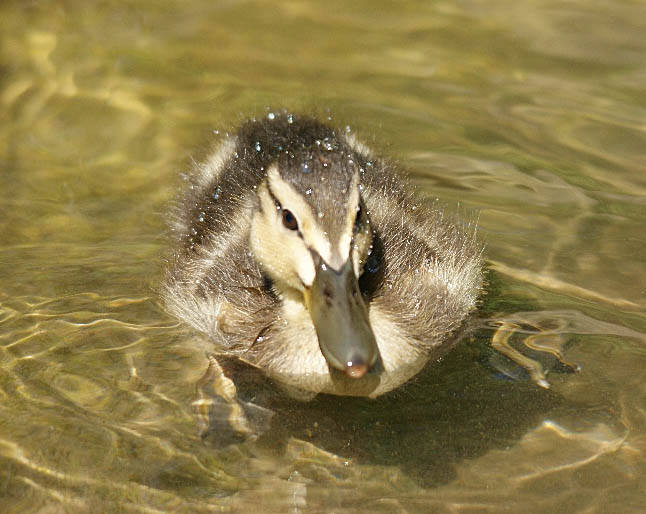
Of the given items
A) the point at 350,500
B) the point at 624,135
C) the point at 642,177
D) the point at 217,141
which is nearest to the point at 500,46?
the point at 624,135

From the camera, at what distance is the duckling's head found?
2699 mm

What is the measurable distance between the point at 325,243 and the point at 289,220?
0.20m

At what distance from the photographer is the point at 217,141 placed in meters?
4.06

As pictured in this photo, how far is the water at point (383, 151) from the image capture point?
2.84 meters

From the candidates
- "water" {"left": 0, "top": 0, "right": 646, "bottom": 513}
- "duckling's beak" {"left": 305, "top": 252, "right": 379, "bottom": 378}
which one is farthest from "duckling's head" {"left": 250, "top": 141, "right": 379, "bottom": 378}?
"water" {"left": 0, "top": 0, "right": 646, "bottom": 513}

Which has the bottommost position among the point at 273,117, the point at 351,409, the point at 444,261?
the point at 351,409

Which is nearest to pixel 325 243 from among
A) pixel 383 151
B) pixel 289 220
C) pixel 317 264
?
pixel 317 264

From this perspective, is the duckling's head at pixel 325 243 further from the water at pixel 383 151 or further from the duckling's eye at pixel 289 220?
the water at pixel 383 151

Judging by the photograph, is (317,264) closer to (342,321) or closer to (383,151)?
(342,321)

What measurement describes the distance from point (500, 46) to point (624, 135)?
1.15 meters

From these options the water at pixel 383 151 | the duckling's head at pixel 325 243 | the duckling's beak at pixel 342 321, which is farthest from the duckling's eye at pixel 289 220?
the water at pixel 383 151

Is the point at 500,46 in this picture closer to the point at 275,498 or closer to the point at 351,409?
the point at 351,409

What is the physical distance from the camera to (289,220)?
2908mm

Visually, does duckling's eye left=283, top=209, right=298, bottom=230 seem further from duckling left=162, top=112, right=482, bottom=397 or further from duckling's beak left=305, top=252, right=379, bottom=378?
duckling's beak left=305, top=252, right=379, bottom=378
